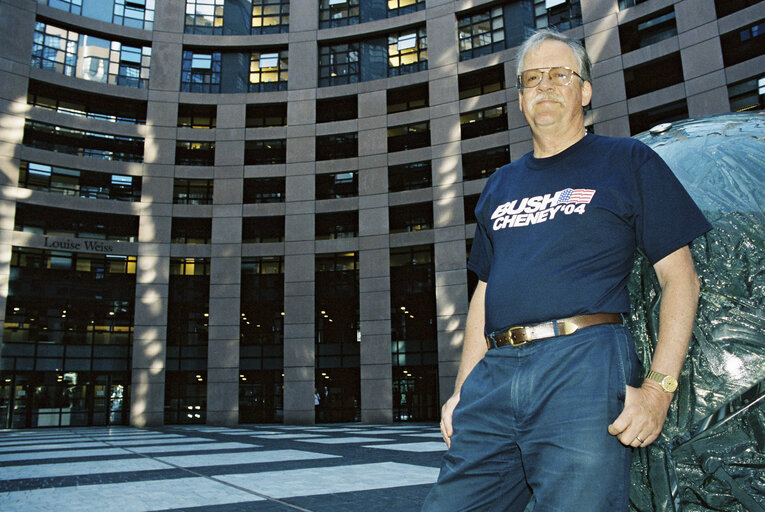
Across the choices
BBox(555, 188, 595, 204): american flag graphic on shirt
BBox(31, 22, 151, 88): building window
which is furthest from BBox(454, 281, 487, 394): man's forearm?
BBox(31, 22, 151, 88): building window

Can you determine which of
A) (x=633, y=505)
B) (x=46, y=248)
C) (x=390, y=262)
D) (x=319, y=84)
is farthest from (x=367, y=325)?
(x=633, y=505)

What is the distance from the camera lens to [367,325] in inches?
1045

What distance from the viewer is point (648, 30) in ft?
78.0

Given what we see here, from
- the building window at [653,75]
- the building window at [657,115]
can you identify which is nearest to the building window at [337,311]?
the building window at [657,115]

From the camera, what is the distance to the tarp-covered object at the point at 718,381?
1869 millimetres

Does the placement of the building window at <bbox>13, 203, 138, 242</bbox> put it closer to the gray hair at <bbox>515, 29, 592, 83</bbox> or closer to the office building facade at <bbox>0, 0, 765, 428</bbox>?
the office building facade at <bbox>0, 0, 765, 428</bbox>

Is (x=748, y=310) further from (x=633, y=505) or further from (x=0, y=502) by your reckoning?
(x=0, y=502)

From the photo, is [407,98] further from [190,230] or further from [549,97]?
A: [549,97]

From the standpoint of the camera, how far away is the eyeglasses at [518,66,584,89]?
88.6 inches

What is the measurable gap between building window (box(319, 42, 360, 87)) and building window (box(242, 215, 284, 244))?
7605 millimetres

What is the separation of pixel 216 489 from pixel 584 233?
5291mm

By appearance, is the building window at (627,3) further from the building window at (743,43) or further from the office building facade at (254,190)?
the building window at (743,43)

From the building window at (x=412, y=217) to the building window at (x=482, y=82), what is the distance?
583 cm

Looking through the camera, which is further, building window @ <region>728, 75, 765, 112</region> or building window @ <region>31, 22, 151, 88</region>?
building window @ <region>31, 22, 151, 88</region>
